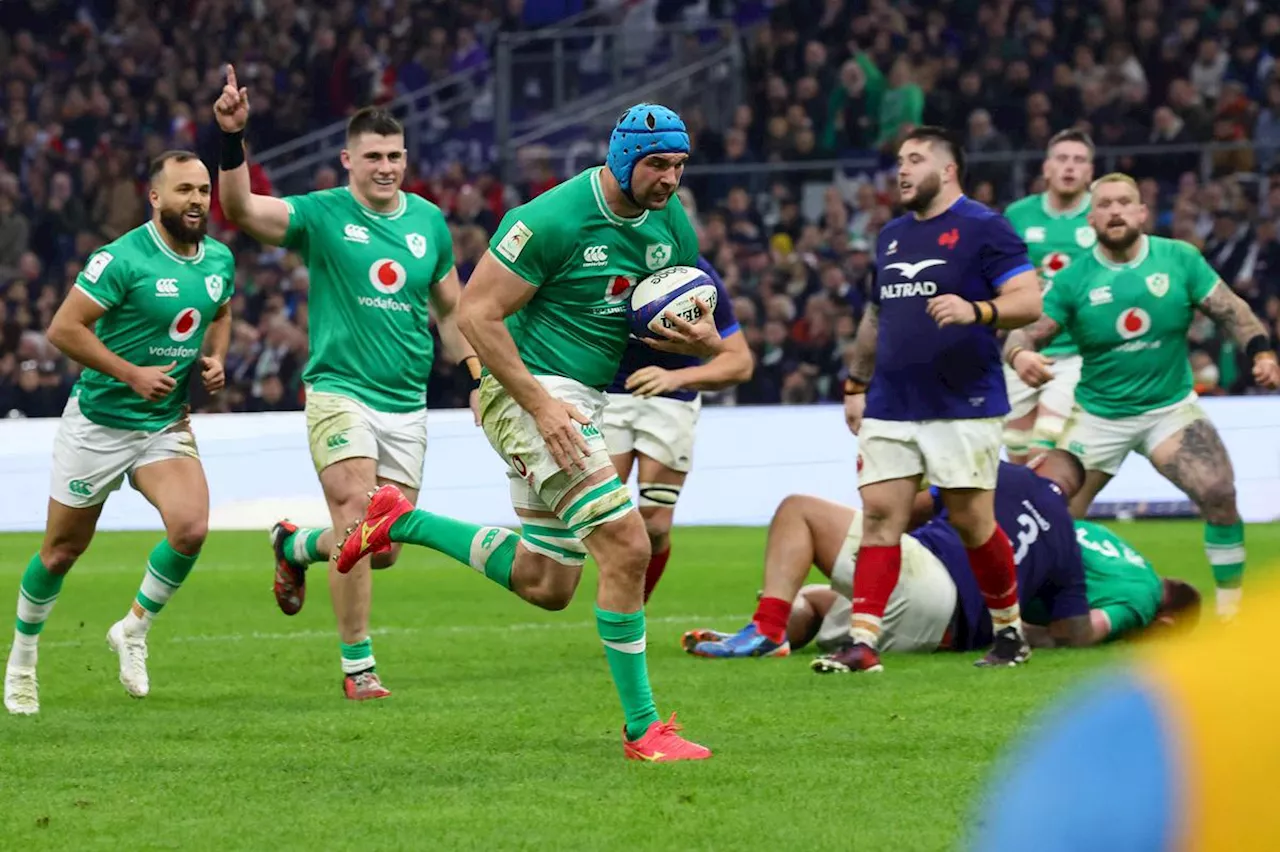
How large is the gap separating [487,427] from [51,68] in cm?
2338

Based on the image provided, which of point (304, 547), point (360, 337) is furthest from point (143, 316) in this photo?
point (304, 547)

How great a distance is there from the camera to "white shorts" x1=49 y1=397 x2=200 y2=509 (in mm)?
8227

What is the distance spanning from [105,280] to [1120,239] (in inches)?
214

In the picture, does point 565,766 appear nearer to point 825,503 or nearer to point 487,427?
point 487,427

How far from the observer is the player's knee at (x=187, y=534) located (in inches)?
321

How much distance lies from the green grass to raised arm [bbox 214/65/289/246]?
6.41 ft

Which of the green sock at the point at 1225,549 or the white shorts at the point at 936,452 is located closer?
the white shorts at the point at 936,452

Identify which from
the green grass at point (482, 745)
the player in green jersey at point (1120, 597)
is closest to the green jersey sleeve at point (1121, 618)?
the player in green jersey at point (1120, 597)

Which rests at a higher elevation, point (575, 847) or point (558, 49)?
point (558, 49)

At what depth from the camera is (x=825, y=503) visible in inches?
379

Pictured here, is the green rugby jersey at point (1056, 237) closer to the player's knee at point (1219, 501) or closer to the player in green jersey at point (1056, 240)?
the player in green jersey at point (1056, 240)

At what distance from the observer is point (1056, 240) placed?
12570 mm

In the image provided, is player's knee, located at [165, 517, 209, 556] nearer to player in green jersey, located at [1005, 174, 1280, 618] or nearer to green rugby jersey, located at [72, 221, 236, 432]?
green rugby jersey, located at [72, 221, 236, 432]

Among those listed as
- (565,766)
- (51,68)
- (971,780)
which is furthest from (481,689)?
(51,68)
